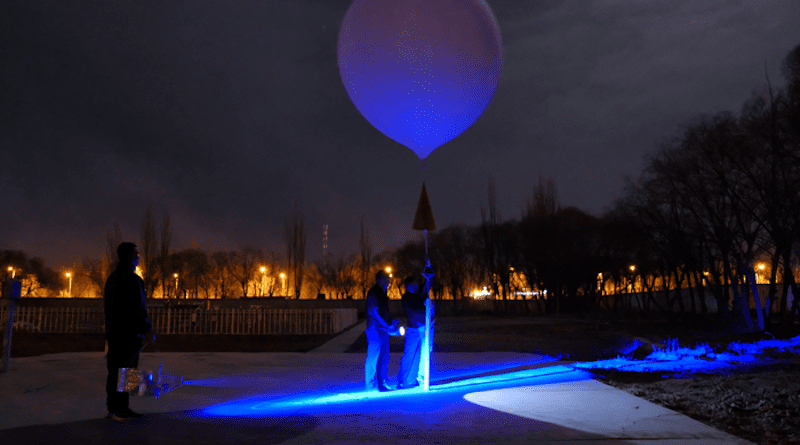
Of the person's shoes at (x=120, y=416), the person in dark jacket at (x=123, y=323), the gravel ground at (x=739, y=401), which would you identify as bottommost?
the gravel ground at (x=739, y=401)

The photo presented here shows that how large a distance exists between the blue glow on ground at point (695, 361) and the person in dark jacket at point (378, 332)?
4.17 metres

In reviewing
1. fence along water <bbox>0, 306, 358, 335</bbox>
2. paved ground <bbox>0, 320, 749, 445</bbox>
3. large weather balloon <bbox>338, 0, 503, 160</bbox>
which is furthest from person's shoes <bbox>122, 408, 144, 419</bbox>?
fence along water <bbox>0, 306, 358, 335</bbox>

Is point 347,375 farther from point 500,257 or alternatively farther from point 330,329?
point 500,257

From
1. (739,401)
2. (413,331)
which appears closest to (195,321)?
(413,331)

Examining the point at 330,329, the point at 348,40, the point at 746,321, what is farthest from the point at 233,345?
the point at 746,321

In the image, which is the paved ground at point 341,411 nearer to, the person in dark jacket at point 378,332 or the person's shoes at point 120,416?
the person's shoes at point 120,416

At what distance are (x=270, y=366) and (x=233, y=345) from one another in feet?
21.2

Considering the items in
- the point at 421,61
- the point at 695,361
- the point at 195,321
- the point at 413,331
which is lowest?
the point at 695,361

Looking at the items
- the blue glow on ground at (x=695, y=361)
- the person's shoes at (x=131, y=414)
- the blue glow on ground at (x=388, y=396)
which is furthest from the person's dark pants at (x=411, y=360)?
the blue glow on ground at (x=695, y=361)

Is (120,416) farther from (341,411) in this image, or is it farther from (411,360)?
(411,360)

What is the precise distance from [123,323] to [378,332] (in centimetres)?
274

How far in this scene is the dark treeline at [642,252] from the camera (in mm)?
20125

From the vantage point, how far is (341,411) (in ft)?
16.6

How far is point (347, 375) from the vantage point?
25.9 ft
